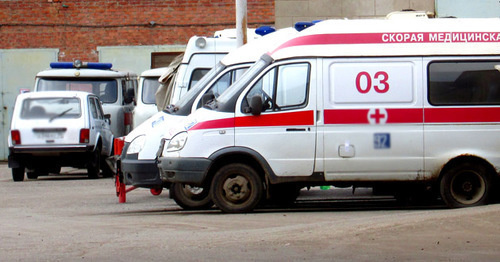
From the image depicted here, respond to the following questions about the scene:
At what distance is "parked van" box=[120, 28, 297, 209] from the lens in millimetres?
14195

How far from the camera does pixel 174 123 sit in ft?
47.3

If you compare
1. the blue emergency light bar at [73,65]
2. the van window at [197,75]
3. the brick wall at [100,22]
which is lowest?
the van window at [197,75]

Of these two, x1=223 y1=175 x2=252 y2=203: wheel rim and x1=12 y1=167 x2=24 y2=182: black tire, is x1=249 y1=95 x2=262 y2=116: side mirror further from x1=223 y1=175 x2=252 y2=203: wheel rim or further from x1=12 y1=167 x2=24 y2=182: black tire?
x1=12 y1=167 x2=24 y2=182: black tire

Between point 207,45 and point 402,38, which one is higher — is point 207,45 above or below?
above

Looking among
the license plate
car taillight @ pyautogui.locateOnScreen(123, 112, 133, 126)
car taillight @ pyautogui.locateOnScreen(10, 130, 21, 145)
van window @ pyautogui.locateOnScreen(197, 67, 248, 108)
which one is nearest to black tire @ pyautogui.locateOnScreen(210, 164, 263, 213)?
van window @ pyautogui.locateOnScreen(197, 67, 248, 108)

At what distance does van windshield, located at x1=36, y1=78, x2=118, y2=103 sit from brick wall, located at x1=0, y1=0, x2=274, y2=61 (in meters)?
4.95

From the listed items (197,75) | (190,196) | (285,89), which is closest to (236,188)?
(190,196)

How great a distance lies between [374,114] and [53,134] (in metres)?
10.6

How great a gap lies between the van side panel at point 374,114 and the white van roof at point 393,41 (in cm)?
13

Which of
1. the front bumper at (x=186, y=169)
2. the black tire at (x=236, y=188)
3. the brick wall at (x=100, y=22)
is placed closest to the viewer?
the front bumper at (x=186, y=169)

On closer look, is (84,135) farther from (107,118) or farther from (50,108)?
(107,118)

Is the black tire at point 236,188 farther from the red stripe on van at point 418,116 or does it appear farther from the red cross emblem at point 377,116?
the red cross emblem at point 377,116

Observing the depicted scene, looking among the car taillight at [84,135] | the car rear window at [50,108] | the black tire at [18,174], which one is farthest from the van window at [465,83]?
the black tire at [18,174]

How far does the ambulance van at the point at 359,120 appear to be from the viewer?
13.1 m
